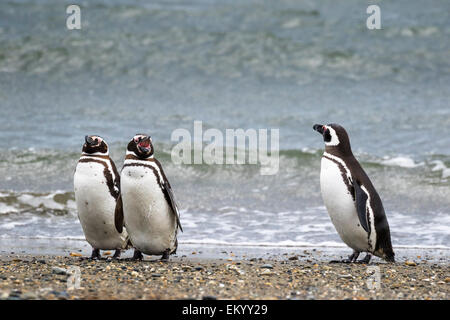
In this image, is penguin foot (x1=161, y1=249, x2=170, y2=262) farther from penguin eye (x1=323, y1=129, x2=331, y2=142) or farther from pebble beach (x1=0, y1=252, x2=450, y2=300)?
penguin eye (x1=323, y1=129, x2=331, y2=142)

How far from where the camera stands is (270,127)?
12453 millimetres

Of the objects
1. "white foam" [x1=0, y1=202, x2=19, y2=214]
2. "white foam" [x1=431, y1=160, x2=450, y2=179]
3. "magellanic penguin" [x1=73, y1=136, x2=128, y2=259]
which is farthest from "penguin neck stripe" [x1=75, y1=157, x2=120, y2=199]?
"white foam" [x1=431, y1=160, x2=450, y2=179]

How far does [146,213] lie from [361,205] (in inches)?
63.9

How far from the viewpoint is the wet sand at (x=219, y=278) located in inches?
169

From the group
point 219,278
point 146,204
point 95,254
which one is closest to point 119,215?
point 146,204

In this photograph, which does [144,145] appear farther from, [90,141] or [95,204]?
[95,204]

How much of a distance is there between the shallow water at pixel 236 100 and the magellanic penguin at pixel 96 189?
1.29m

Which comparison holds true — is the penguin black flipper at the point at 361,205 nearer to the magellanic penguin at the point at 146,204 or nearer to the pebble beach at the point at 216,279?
the pebble beach at the point at 216,279

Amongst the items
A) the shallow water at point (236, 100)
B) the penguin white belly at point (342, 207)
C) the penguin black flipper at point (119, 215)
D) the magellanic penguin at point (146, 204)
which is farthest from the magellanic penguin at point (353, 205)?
the penguin black flipper at point (119, 215)

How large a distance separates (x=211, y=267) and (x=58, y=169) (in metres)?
5.31

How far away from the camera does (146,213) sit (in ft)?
18.4

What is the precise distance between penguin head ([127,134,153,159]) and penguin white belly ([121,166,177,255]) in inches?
4.1
